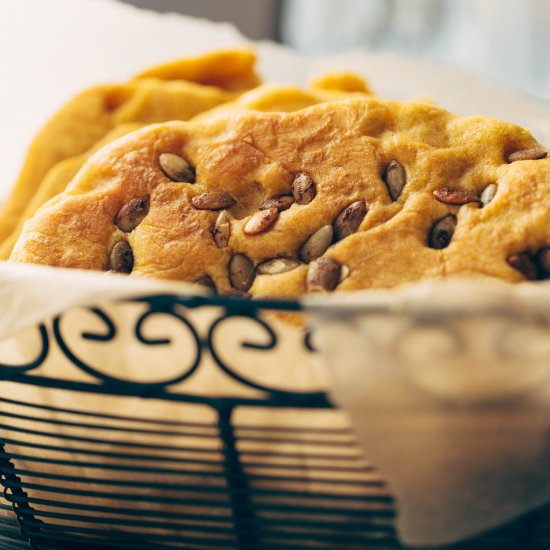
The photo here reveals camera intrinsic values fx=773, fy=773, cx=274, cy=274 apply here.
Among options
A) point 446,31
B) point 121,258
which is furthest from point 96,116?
point 446,31

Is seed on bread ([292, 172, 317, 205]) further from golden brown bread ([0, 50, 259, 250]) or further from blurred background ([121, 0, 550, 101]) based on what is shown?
blurred background ([121, 0, 550, 101])

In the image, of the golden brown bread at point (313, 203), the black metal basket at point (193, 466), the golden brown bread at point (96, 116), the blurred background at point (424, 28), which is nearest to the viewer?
the black metal basket at point (193, 466)

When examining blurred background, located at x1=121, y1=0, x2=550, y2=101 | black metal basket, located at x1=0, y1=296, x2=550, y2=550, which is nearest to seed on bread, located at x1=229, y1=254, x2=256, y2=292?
black metal basket, located at x1=0, y1=296, x2=550, y2=550

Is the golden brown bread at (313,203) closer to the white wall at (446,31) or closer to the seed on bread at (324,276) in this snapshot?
the seed on bread at (324,276)

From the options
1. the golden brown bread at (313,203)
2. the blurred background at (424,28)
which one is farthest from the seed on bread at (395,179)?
the blurred background at (424,28)

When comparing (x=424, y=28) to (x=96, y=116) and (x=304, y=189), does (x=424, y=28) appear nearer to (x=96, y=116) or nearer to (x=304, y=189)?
(x=96, y=116)

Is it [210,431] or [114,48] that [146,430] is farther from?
[114,48]

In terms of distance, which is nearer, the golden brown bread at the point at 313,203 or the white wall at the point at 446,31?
the golden brown bread at the point at 313,203
